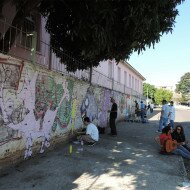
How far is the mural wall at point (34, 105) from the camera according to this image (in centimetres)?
707

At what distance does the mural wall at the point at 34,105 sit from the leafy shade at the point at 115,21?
1.45 m

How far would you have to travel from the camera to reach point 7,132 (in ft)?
23.4

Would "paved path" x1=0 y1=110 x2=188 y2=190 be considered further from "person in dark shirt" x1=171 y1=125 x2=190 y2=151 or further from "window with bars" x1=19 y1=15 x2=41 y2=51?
"window with bars" x1=19 y1=15 x2=41 y2=51

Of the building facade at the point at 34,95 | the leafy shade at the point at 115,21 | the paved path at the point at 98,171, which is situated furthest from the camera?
the building facade at the point at 34,95

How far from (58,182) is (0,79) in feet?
7.55

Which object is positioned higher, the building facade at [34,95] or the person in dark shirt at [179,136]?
the building facade at [34,95]

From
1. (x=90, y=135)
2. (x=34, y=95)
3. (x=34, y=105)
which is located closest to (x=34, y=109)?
(x=34, y=105)

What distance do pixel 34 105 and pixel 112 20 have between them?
300 centimetres

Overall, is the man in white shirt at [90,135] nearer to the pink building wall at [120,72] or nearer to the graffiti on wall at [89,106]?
the graffiti on wall at [89,106]

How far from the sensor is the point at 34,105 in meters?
8.42

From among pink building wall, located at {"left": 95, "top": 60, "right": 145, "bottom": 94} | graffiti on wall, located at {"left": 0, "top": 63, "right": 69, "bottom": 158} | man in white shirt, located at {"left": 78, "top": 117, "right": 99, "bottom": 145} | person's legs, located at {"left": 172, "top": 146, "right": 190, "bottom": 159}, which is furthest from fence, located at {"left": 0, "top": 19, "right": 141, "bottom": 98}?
pink building wall, located at {"left": 95, "top": 60, "right": 145, "bottom": 94}

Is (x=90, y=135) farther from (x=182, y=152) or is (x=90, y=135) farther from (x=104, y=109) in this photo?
(x=104, y=109)

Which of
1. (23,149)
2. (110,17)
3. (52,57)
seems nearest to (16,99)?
(23,149)

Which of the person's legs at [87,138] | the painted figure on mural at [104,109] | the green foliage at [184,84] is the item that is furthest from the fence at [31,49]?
the green foliage at [184,84]
